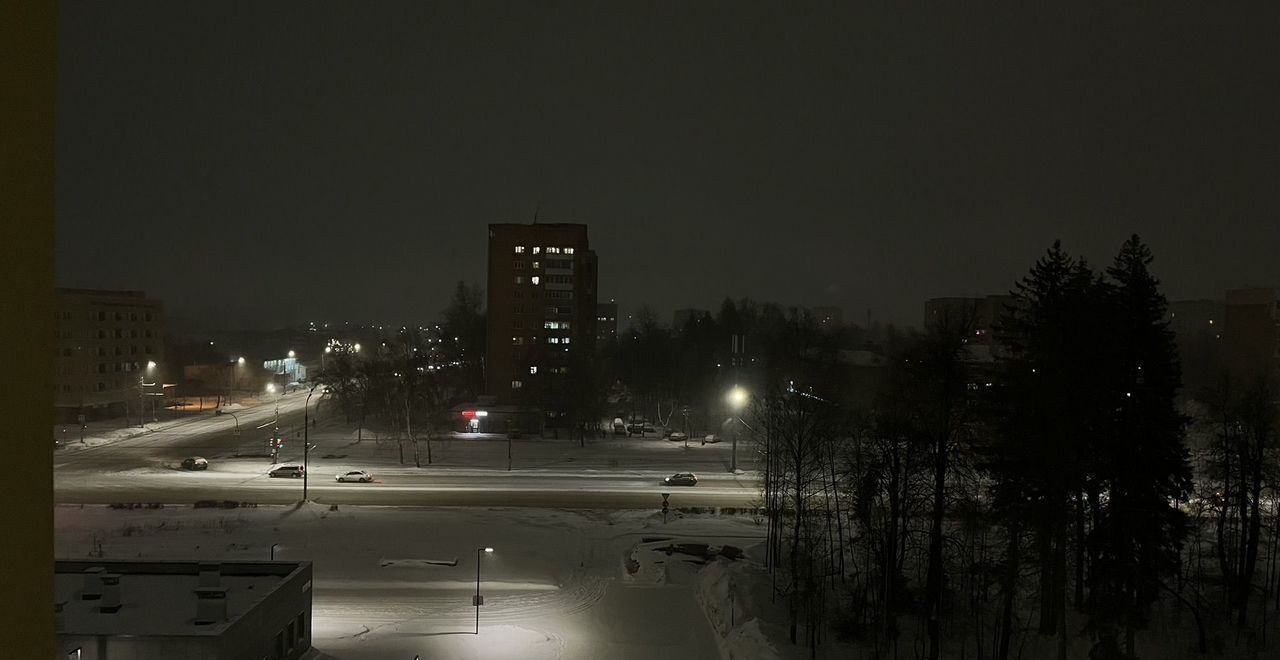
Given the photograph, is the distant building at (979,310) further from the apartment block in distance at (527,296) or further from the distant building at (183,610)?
the apartment block in distance at (527,296)

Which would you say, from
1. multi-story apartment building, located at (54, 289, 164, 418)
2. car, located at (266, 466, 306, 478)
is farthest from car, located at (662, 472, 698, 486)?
multi-story apartment building, located at (54, 289, 164, 418)

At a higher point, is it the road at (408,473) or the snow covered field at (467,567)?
the road at (408,473)

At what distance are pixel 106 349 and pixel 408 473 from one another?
3011 centimetres

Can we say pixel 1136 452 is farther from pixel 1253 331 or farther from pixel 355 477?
pixel 1253 331

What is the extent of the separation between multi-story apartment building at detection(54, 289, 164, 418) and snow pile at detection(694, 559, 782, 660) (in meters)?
38.0

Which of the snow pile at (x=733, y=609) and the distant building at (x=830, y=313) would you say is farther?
the distant building at (x=830, y=313)

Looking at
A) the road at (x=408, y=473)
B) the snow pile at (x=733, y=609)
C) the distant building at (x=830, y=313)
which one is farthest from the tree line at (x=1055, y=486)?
the distant building at (x=830, y=313)

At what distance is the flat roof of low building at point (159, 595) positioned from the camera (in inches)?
512

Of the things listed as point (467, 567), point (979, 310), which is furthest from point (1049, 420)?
point (979, 310)

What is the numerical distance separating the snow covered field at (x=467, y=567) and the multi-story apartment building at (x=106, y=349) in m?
25.7

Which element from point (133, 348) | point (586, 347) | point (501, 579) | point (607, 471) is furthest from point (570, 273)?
point (501, 579)

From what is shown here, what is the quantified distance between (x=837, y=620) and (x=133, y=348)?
5265cm

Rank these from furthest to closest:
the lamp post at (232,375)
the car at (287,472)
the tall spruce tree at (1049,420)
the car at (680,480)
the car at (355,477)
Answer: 1. the lamp post at (232,375)
2. the car at (287,472)
3. the car at (680,480)
4. the car at (355,477)
5. the tall spruce tree at (1049,420)

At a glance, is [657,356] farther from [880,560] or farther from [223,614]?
[223,614]
